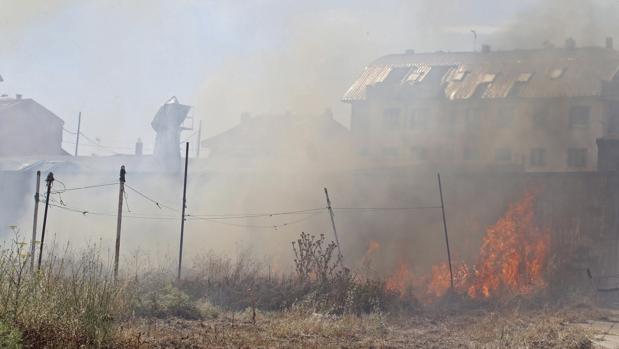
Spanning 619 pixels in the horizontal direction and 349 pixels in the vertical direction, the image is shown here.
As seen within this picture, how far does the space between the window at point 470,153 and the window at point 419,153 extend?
7.00 feet

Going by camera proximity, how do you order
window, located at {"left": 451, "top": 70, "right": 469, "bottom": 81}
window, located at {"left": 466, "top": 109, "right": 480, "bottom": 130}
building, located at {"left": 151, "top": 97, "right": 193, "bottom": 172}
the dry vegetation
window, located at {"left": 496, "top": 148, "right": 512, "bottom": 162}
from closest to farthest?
the dry vegetation < window, located at {"left": 496, "top": 148, "right": 512, "bottom": 162} < window, located at {"left": 466, "top": 109, "right": 480, "bottom": 130} < building, located at {"left": 151, "top": 97, "right": 193, "bottom": 172} < window, located at {"left": 451, "top": 70, "right": 469, "bottom": 81}

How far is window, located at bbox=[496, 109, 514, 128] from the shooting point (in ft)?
131

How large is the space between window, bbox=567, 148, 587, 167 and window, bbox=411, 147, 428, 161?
7.12 meters

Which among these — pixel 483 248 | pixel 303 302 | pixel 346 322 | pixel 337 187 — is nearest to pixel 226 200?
pixel 337 187

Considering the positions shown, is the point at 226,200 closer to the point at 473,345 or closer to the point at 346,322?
the point at 346,322

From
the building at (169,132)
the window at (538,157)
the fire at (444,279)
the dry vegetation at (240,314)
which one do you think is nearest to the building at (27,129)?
the building at (169,132)

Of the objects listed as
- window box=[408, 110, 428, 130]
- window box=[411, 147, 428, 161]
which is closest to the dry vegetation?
window box=[411, 147, 428, 161]

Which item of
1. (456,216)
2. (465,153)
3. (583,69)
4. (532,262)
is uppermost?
(583,69)

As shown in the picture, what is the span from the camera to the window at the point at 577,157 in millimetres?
39000

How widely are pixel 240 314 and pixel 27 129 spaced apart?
43160 mm

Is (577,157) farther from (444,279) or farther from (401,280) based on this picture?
(401,280)

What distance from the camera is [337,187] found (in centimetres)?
3206

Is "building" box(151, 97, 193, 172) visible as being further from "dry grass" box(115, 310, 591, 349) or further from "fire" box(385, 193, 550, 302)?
"dry grass" box(115, 310, 591, 349)

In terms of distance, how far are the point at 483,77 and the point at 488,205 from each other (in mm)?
21363
